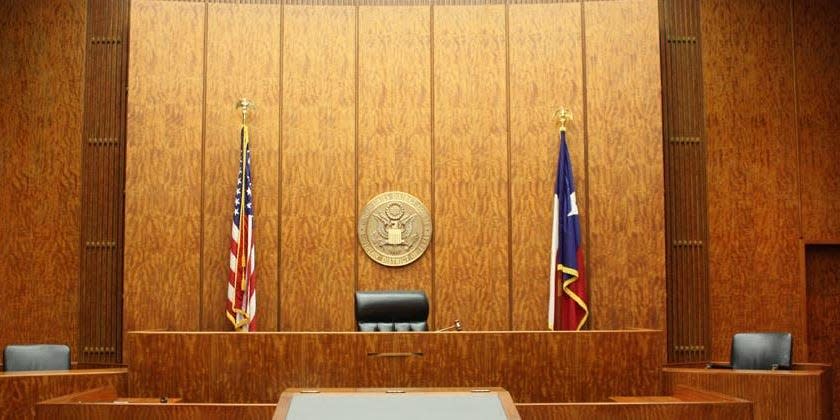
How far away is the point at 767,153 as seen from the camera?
337 inches

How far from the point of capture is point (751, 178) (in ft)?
28.0

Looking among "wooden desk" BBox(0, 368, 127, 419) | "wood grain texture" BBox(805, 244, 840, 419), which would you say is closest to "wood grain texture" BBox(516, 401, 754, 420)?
"wooden desk" BBox(0, 368, 127, 419)

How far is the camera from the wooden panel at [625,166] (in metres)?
8.22

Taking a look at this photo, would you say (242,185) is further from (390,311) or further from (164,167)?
(390,311)

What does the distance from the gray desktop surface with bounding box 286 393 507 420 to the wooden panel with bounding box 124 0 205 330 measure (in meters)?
4.84

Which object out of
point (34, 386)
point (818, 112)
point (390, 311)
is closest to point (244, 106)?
point (390, 311)

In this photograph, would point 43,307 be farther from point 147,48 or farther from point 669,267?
point 669,267

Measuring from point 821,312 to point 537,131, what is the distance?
2.84 metres

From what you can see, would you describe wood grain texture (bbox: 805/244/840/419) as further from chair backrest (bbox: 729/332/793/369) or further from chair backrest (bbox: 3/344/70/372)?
chair backrest (bbox: 3/344/70/372)

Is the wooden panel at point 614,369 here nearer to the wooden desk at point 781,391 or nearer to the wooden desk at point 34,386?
the wooden desk at point 781,391

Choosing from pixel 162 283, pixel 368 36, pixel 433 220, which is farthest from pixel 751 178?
pixel 162 283

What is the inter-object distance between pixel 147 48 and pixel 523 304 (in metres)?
3.70

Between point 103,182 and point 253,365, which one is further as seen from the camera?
point 103,182

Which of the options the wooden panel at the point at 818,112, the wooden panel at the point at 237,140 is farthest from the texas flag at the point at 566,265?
the wooden panel at the point at 237,140
